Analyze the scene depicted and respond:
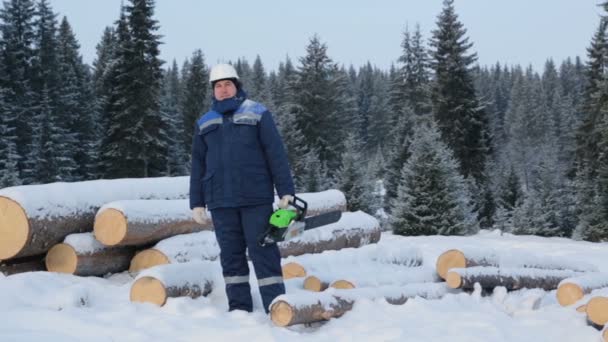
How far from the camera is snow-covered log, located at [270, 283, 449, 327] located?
182 inches

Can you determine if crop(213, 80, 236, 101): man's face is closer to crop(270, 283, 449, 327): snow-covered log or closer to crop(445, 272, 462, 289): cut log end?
crop(270, 283, 449, 327): snow-covered log

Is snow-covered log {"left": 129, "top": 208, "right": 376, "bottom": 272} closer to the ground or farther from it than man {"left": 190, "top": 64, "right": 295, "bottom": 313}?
closer to the ground

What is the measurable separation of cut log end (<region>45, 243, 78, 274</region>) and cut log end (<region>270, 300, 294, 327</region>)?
276cm

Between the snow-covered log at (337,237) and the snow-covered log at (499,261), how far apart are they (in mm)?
2183

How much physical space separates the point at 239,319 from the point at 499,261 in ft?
11.9

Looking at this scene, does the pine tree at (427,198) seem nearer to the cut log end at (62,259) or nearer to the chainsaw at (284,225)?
the cut log end at (62,259)

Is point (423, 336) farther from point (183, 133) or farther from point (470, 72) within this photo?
point (183, 133)

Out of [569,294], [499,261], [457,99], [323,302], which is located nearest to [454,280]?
[569,294]

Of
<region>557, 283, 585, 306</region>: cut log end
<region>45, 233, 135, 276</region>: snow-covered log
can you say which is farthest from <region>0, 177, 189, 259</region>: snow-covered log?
<region>557, 283, 585, 306</region>: cut log end

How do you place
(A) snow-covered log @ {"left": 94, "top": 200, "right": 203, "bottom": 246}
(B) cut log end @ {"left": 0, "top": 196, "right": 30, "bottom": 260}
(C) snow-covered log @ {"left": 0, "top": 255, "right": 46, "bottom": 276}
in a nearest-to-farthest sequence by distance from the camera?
(B) cut log end @ {"left": 0, "top": 196, "right": 30, "bottom": 260} < (C) snow-covered log @ {"left": 0, "top": 255, "right": 46, "bottom": 276} < (A) snow-covered log @ {"left": 94, "top": 200, "right": 203, "bottom": 246}

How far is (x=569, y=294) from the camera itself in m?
5.82

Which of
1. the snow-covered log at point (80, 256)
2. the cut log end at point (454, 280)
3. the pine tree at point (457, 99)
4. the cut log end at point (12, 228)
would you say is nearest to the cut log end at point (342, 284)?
the cut log end at point (454, 280)

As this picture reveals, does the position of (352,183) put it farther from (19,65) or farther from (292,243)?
(19,65)

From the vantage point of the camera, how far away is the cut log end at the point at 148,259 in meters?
6.77
